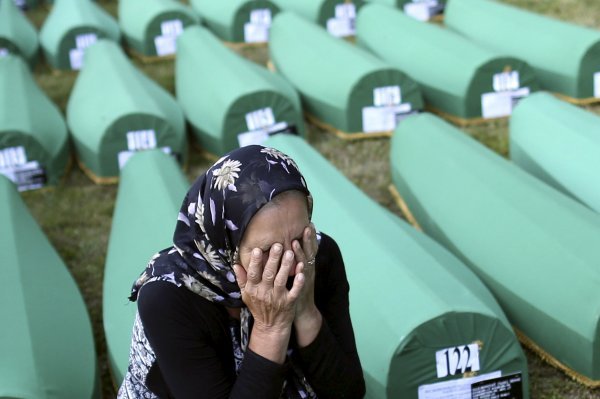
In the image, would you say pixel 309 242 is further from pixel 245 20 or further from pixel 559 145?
pixel 245 20

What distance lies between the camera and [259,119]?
5426mm

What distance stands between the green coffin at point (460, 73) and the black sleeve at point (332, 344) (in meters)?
4.03

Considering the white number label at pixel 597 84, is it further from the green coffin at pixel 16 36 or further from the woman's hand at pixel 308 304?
the green coffin at pixel 16 36

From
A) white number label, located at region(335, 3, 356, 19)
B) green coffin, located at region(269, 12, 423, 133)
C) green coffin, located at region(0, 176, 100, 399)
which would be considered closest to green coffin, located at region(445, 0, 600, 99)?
green coffin, located at region(269, 12, 423, 133)

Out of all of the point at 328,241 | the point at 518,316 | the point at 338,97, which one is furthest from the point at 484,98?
the point at 328,241

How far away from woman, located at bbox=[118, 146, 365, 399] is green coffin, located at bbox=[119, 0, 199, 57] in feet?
21.5

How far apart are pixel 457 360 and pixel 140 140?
308 centimetres

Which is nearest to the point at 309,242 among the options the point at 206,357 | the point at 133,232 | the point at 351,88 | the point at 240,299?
the point at 240,299

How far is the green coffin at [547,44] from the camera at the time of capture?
19.0ft

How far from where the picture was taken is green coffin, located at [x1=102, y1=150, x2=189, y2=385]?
320 centimetres

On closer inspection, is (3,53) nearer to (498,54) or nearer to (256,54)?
(256,54)

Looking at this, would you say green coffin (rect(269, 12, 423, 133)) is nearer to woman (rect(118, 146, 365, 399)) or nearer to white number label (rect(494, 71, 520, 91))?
white number label (rect(494, 71, 520, 91))

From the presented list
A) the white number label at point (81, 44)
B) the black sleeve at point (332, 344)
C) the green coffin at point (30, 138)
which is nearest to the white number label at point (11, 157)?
the green coffin at point (30, 138)

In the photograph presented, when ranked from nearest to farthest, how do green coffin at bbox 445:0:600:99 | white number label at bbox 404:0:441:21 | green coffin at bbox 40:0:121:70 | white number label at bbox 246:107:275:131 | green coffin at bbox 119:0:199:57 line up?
white number label at bbox 246:107:275:131 < green coffin at bbox 445:0:600:99 < green coffin at bbox 40:0:121:70 < green coffin at bbox 119:0:199:57 < white number label at bbox 404:0:441:21
